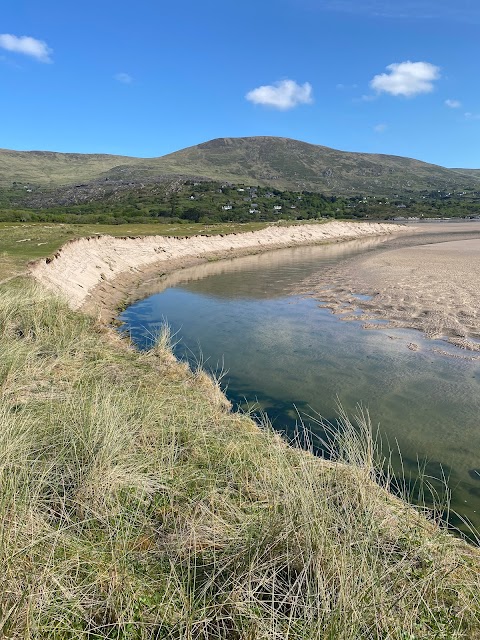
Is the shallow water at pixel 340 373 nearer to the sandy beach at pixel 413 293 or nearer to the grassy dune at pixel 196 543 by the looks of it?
the sandy beach at pixel 413 293

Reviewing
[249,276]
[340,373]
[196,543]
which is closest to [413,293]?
[340,373]

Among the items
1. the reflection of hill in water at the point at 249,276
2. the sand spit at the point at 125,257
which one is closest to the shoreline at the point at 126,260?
the sand spit at the point at 125,257

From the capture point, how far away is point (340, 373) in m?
11.8

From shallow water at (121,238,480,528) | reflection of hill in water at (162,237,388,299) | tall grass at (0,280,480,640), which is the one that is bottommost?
reflection of hill in water at (162,237,388,299)

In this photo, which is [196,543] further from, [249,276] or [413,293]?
[249,276]

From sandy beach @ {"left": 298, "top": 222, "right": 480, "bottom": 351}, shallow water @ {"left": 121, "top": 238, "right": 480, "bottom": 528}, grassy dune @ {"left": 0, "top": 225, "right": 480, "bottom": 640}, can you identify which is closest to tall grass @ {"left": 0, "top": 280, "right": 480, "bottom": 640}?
grassy dune @ {"left": 0, "top": 225, "right": 480, "bottom": 640}

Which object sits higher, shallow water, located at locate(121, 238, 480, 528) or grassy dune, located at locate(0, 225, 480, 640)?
grassy dune, located at locate(0, 225, 480, 640)

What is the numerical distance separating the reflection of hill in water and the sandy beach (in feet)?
6.18

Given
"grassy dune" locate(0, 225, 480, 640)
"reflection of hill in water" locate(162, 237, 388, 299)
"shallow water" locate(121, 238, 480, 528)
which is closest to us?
"grassy dune" locate(0, 225, 480, 640)

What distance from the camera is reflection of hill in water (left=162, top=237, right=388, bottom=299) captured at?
25.9 metres

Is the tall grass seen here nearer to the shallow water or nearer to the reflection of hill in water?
the shallow water

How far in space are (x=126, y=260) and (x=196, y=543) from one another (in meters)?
31.6

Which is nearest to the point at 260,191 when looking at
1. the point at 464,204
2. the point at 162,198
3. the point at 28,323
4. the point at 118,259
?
the point at 162,198

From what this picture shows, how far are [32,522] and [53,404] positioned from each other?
9.51 ft
